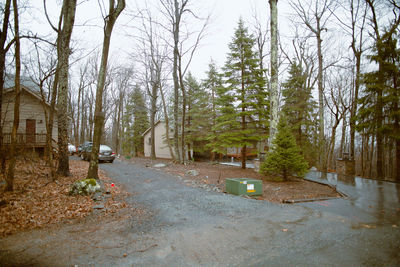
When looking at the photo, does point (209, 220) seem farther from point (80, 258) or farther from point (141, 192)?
point (141, 192)

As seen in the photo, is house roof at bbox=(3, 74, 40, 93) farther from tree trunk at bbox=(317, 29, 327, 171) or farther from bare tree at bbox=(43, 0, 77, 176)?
tree trunk at bbox=(317, 29, 327, 171)

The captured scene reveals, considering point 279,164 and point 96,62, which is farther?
point 96,62

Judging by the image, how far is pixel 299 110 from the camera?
1811cm

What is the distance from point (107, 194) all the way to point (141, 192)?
123 centimetres

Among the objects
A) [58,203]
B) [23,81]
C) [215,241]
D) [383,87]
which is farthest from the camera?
[383,87]

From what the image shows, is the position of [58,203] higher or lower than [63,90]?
lower

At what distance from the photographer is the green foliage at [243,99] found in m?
14.5

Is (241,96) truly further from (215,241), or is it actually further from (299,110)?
(215,241)

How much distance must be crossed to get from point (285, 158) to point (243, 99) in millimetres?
6006

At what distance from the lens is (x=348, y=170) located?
48.9 ft

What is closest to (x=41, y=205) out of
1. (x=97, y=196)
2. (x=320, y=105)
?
(x=97, y=196)

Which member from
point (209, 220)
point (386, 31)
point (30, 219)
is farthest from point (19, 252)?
point (386, 31)

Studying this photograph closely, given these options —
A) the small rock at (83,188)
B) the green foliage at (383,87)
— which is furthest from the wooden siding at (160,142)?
the green foliage at (383,87)

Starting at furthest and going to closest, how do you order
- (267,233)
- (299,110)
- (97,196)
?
(299,110) → (97,196) → (267,233)
